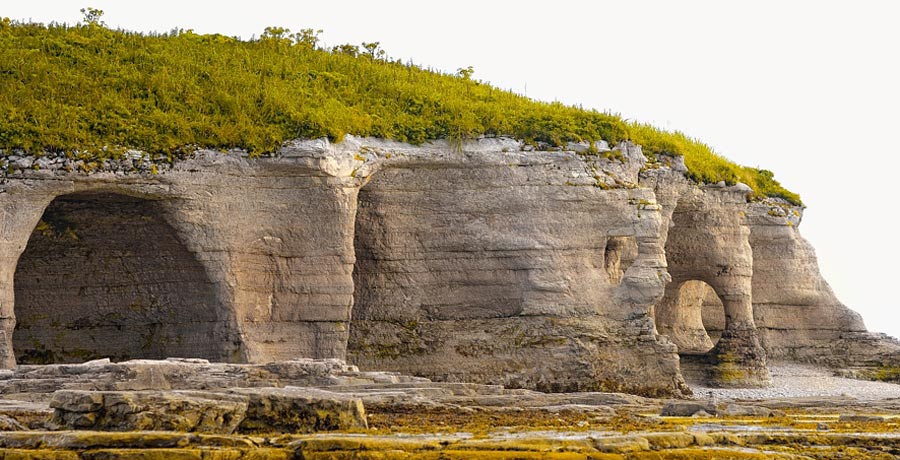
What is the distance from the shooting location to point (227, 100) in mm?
34781

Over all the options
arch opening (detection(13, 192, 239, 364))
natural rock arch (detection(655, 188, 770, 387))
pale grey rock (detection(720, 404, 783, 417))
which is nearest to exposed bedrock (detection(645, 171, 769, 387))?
natural rock arch (detection(655, 188, 770, 387))

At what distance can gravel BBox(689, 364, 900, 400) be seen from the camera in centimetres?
3916

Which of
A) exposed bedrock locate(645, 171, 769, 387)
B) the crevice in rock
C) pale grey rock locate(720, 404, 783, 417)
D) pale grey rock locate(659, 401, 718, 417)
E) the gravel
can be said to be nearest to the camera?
pale grey rock locate(659, 401, 718, 417)

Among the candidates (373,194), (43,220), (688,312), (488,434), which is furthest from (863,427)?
(688,312)

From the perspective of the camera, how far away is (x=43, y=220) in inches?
1319

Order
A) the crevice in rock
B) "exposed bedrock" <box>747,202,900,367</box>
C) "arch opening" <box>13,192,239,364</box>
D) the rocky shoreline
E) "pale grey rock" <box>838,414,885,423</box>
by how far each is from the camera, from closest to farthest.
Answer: the rocky shoreline, "pale grey rock" <box>838,414,885,423</box>, "arch opening" <box>13,192,239,364</box>, the crevice in rock, "exposed bedrock" <box>747,202,900,367</box>

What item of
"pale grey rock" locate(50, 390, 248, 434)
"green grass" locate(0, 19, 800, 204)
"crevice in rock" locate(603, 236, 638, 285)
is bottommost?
"pale grey rock" locate(50, 390, 248, 434)

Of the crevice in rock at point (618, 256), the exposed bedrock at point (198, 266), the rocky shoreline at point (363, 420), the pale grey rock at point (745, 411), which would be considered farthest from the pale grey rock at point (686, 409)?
the crevice in rock at point (618, 256)

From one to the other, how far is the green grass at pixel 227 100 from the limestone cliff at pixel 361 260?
497 mm

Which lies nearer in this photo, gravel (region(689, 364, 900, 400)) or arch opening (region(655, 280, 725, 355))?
gravel (region(689, 364, 900, 400))

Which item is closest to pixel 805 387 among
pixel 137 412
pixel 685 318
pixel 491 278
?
pixel 685 318

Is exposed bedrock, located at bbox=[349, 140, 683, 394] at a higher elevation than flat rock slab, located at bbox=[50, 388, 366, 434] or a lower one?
higher

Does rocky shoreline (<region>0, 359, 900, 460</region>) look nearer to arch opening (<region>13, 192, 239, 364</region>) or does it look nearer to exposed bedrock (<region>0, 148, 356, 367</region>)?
exposed bedrock (<region>0, 148, 356, 367</region>)

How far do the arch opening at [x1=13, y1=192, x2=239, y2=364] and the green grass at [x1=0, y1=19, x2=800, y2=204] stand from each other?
5.67 feet
